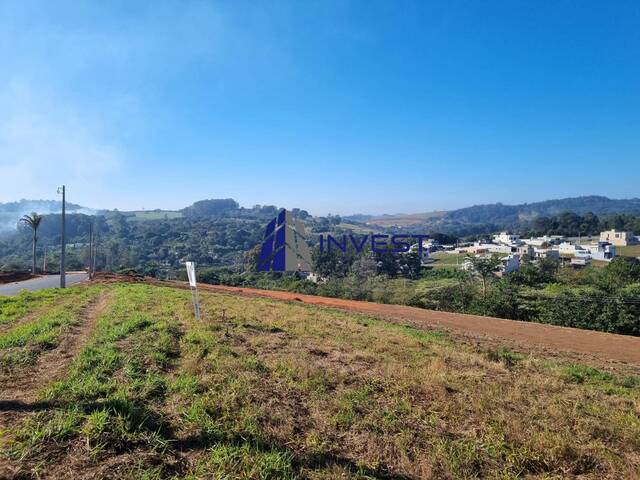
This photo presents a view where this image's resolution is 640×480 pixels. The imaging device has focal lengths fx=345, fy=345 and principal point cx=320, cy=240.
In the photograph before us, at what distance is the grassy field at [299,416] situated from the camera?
2963 mm

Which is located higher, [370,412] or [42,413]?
[42,413]

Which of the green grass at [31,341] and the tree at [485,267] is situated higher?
the green grass at [31,341]

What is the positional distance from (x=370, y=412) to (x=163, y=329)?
5.39m

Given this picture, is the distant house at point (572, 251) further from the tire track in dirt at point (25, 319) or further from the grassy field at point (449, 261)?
the tire track in dirt at point (25, 319)

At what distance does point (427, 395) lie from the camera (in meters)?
4.75

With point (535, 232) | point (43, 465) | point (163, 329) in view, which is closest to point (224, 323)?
point (163, 329)

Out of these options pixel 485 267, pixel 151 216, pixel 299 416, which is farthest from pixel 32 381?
pixel 151 216

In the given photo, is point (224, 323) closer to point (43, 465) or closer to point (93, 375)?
A: point (93, 375)
